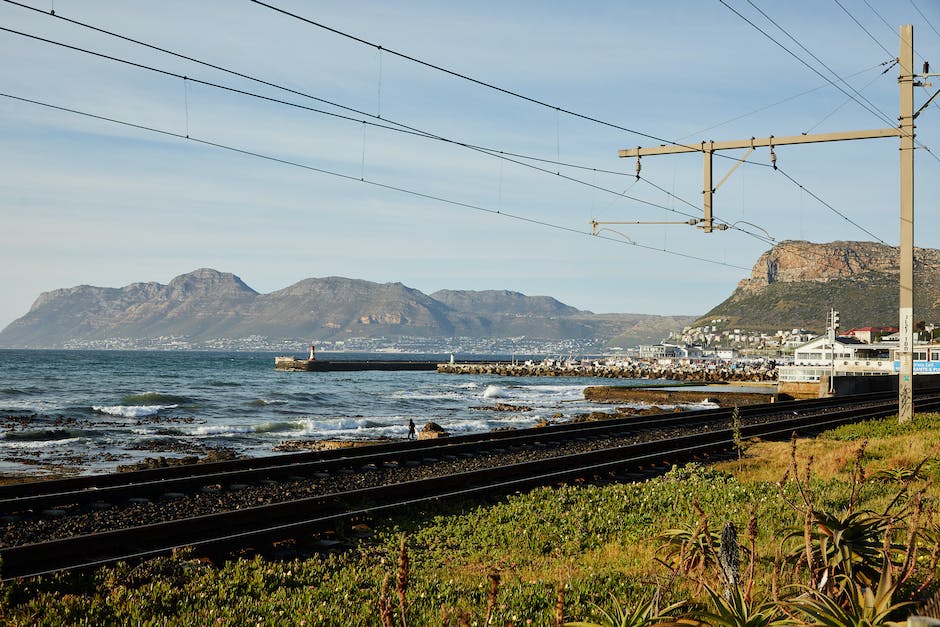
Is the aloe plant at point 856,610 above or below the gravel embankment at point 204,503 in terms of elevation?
above

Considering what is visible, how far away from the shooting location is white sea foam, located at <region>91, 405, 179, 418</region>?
45500 mm

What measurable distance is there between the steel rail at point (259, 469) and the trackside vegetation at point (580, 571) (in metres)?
5.02

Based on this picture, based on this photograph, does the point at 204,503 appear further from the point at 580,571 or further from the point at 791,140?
the point at 791,140

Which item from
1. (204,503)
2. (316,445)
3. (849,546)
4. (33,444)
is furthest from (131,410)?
(849,546)

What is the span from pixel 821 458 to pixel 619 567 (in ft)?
37.1

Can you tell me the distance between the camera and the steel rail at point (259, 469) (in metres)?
14.1

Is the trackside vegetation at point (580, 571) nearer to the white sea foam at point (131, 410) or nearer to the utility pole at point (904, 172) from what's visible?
the utility pole at point (904, 172)

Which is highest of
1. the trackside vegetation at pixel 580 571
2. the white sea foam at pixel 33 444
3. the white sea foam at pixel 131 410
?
the trackside vegetation at pixel 580 571

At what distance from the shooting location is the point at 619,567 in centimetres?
911

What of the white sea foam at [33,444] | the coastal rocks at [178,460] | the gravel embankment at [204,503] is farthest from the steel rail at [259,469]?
the white sea foam at [33,444]

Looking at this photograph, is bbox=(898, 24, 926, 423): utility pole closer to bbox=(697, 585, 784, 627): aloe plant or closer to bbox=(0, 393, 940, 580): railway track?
bbox=(0, 393, 940, 580): railway track

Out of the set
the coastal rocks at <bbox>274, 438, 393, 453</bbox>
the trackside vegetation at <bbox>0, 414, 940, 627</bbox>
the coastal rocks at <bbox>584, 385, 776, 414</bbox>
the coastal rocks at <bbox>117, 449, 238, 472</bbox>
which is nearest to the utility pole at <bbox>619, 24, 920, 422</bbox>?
the trackside vegetation at <bbox>0, 414, 940, 627</bbox>

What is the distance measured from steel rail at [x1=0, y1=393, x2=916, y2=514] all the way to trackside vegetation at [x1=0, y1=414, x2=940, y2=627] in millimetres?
5016

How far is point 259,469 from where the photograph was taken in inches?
679
